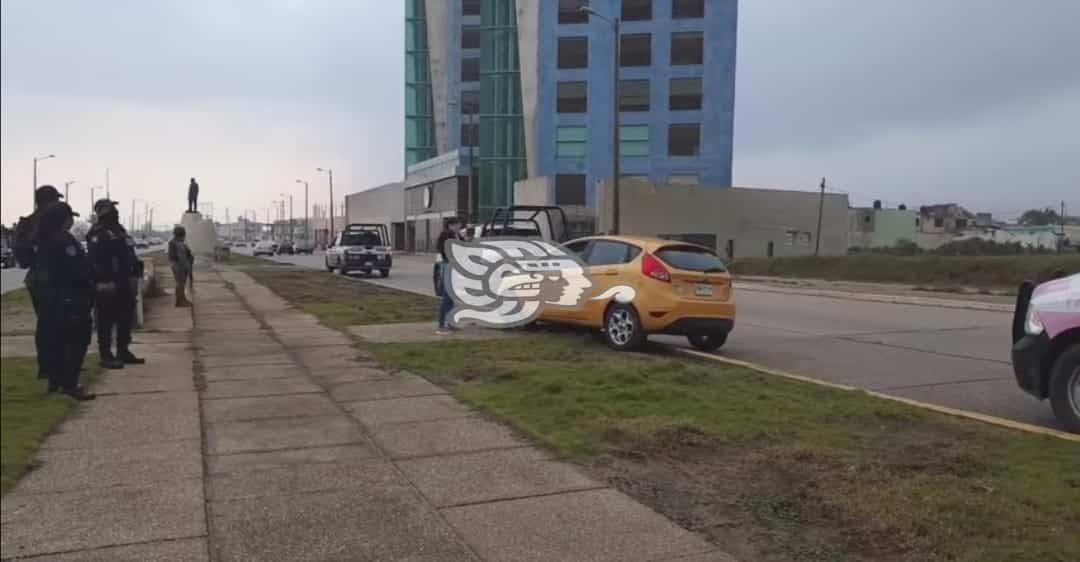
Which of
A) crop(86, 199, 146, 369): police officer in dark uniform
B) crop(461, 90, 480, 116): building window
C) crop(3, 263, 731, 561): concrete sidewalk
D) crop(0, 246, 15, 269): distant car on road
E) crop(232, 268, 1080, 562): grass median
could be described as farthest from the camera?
crop(461, 90, 480, 116): building window

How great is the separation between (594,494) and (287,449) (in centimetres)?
216

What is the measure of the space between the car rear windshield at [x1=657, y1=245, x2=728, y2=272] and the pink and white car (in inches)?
182

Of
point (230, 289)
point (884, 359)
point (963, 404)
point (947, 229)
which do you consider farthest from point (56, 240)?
point (947, 229)

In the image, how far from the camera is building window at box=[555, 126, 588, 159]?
61.2 metres

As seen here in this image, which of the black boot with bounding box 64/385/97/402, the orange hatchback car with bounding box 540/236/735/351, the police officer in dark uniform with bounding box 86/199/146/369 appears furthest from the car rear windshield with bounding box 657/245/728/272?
the black boot with bounding box 64/385/97/402

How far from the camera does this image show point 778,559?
164 inches

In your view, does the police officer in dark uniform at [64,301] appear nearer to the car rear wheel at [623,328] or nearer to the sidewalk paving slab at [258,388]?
the sidewalk paving slab at [258,388]

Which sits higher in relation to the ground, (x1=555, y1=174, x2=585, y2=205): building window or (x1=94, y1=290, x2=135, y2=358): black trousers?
(x1=555, y1=174, x2=585, y2=205): building window

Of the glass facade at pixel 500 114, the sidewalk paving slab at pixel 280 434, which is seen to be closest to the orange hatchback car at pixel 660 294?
the sidewalk paving slab at pixel 280 434

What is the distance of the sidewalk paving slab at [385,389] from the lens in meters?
7.80

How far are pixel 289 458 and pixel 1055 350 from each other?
19.4 ft

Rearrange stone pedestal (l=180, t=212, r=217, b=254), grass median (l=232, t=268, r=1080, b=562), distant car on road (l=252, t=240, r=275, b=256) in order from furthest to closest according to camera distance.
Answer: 1. distant car on road (l=252, t=240, r=275, b=256)
2. stone pedestal (l=180, t=212, r=217, b=254)
3. grass median (l=232, t=268, r=1080, b=562)

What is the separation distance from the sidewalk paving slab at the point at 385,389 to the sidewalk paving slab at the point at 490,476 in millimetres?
2146

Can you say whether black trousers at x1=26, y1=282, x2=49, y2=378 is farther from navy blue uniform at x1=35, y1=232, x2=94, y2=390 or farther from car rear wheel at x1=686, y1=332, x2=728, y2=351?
car rear wheel at x1=686, y1=332, x2=728, y2=351
